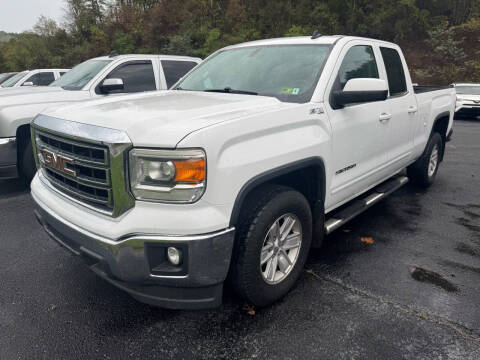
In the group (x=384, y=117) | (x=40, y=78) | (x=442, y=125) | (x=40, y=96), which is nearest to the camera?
(x=384, y=117)

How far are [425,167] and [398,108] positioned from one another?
1.72 m

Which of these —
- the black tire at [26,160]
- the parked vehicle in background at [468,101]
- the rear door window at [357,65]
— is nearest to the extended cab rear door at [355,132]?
the rear door window at [357,65]

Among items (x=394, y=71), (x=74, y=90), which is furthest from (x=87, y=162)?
(x=74, y=90)

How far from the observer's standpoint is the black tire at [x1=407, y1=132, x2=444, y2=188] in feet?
17.1

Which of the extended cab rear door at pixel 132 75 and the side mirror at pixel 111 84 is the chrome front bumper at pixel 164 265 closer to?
the side mirror at pixel 111 84

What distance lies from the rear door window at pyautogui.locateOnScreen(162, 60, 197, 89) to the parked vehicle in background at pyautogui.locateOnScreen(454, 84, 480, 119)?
11.5 meters

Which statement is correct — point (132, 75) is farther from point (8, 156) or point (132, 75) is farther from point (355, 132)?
point (355, 132)

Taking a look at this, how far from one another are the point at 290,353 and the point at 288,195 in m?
0.99

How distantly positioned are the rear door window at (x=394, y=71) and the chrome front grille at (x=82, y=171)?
10.2 feet

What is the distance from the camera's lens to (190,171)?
1953 mm

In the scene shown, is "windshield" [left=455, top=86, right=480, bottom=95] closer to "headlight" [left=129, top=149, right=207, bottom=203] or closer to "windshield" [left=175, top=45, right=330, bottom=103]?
"windshield" [left=175, top=45, right=330, bottom=103]

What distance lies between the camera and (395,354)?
86.8 inches

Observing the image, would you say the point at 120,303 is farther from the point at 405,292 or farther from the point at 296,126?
the point at 405,292

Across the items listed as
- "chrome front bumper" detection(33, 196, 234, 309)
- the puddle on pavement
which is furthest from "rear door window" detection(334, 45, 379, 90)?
"chrome front bumper" detection(33, 196, 234, 309)
